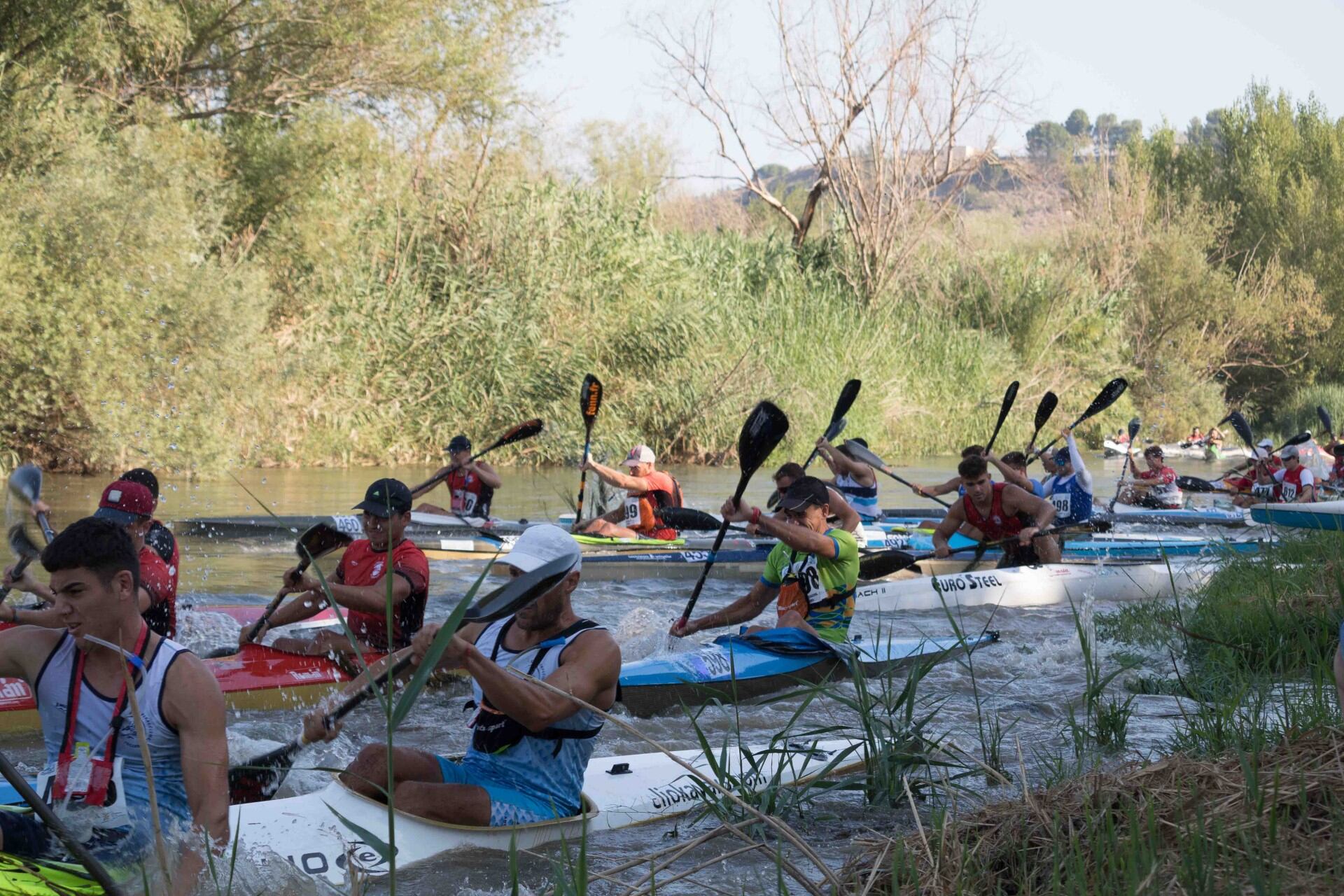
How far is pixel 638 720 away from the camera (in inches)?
238

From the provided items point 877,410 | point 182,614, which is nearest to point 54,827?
point 182,614

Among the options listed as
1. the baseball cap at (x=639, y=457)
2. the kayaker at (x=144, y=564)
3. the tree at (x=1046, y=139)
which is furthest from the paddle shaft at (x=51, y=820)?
the tree at (x=1046, y=139)

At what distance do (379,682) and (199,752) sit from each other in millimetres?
1393

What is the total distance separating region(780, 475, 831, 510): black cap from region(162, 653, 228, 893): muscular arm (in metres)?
3.75

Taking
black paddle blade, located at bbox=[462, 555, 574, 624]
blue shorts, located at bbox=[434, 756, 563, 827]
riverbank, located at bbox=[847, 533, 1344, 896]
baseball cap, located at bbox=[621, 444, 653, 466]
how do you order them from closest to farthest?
riverbank, located at bbox=[847, 533, 1344, 896]
black paddle blade, located at bbox=[462, 555, 574, 624]
blue shorts, located at bbox=[434, 756, 563, 827]
baseball cap, located at bbox=[621, 444, 653, 466]

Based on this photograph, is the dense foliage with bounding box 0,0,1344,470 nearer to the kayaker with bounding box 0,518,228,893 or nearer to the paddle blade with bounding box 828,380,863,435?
the paddle blade with bounding box 828,380,863,435

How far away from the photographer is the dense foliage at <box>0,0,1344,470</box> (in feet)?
46.1

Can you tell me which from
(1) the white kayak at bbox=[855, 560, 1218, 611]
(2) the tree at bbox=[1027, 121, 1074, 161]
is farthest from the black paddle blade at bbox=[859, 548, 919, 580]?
(2) the tree at bbox=[1027, 121, 1074, 161]

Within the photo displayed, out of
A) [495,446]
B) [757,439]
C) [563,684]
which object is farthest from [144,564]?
[495,446]

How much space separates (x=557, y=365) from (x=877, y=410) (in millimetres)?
5509

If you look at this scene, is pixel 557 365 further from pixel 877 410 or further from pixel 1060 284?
pixel 1060 284

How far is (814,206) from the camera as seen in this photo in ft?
84.1

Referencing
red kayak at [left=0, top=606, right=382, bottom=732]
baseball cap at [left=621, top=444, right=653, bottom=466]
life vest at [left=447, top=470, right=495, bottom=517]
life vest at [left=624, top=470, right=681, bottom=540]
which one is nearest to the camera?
red kayak at [left=0, top=606, right=382, bottom=732]

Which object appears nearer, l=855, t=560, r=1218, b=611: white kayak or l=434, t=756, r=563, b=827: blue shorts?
l=434, t=756, r=563, b=827: blue shorts
